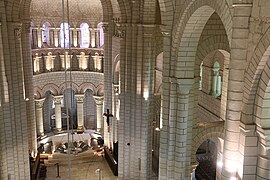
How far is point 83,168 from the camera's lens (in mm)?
18828

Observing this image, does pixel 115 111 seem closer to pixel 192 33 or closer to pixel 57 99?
pixel 57 99

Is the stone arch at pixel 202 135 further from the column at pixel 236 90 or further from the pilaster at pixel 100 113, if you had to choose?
the pilaster at pixel 100 113

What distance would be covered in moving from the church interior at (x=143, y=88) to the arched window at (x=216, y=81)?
4cm

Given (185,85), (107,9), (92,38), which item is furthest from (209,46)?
(92,38)

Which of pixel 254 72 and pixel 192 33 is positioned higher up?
pixel 192 33

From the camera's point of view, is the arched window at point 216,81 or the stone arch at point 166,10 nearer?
the stone arch at point 166,10

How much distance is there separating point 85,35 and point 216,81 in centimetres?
1190

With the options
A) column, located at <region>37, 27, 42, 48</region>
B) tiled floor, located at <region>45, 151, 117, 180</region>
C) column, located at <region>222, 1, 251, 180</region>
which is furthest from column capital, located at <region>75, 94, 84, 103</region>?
column, located at <region>222, 1, 251, 180</region>

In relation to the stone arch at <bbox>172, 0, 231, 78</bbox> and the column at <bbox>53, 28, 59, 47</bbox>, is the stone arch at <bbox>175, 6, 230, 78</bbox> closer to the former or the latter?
the stone arch at <bbox>172, 0, 231, 78</bbox>

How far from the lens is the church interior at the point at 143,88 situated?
6.32 metres

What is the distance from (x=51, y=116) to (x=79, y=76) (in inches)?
173

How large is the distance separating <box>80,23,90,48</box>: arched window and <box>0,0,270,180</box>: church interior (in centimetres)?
7

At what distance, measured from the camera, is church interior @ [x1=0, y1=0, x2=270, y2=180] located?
249 inches

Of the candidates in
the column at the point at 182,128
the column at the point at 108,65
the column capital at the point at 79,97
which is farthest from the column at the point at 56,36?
the column at the point at 182,128
